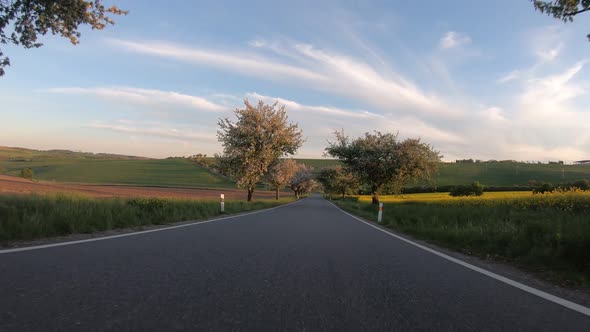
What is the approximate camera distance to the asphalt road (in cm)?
278

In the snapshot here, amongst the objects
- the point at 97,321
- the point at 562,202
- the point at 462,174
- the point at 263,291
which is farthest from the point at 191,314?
the point at 462,174

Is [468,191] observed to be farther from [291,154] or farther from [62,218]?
[62,218]

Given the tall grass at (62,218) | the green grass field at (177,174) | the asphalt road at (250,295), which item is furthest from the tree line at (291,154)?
the green grass field at (177,174)

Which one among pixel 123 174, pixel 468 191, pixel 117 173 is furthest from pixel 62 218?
pixel 117 173

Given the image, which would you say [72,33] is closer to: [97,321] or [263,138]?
[97,321]

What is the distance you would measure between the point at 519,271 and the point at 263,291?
429 cm

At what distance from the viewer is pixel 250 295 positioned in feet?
11.3

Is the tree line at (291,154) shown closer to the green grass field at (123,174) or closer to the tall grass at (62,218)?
the tall grass at (62,218)

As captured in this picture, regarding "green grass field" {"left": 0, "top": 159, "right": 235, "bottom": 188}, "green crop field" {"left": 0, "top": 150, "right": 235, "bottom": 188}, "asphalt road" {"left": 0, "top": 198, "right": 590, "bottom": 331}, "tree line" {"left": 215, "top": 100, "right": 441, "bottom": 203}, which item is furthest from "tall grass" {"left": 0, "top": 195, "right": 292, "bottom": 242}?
"green crop field" {"left": 0, "top": 150, "right": 235, "bottom": 188}

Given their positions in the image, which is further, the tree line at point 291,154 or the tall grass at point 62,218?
the tree line at point 291,154

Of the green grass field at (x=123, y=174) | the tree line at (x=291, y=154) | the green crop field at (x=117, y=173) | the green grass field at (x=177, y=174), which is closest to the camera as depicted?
the tree line at (x=291, y=154)

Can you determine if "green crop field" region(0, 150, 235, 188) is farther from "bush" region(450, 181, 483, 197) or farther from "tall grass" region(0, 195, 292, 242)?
"tall grass" region(0, 195, 292, 242)

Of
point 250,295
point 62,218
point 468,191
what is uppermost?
point 250,295

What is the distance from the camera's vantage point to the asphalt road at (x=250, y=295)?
2.78 metres
